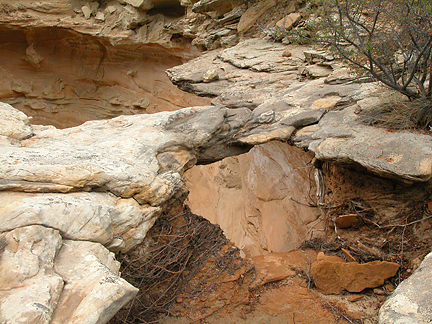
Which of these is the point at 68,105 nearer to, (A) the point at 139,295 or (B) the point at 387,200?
(A) the point at 139,295

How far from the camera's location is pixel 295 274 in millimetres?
4324

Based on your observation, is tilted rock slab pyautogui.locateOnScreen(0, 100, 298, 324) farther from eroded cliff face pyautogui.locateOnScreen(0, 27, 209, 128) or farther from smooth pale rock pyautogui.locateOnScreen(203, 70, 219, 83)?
eroded cliff face pyautogui.locateOnScreen(0, 27, 209, 128)

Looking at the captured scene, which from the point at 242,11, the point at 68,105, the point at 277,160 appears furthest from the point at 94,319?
the point at 68,105

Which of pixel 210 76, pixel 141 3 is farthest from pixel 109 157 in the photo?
pixel 141 3

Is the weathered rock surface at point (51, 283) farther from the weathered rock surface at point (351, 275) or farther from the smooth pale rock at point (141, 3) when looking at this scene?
the smooth pale rock at point (141, 3)

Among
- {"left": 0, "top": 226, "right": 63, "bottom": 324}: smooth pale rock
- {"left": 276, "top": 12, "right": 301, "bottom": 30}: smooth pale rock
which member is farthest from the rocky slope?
{"left": 276, "top": 12, "right": 301, "bottom": 30}: smooth pale rock

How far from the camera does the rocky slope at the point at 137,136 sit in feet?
7.56

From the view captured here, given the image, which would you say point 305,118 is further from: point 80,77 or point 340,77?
point 80,77

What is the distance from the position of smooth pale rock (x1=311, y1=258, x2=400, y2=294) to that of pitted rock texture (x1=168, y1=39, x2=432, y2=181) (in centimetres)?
112

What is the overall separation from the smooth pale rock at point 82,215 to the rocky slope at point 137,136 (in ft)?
0.03

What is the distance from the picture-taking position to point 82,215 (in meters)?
2.67

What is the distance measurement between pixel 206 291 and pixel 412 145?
272 cm

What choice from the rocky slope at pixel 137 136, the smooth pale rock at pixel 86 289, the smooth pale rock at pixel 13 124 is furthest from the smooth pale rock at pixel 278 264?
the smooth pale rock at pixel 13 124

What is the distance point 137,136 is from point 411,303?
3062mm
